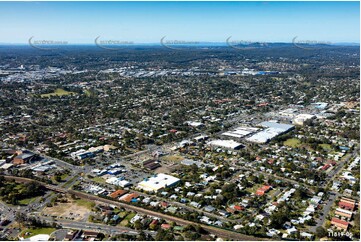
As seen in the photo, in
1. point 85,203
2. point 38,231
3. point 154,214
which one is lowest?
point 38,231

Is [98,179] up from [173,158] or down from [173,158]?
down

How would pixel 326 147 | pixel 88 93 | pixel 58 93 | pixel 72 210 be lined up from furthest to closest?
pixel 58 93, pixel 88 93, pixel 326 147, pixel 72 210

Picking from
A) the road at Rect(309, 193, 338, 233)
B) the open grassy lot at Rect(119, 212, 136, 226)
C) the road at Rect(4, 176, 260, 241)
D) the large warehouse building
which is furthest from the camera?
the large warehouse building

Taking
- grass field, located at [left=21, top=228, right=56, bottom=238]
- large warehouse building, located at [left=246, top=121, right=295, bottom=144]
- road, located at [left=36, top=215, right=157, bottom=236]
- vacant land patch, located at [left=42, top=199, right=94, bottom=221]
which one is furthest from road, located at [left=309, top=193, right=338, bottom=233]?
grass field, located at [left=21, top=228, right=56, bottom=238]

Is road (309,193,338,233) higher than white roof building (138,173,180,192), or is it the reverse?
white roof building (138,173,180,192)

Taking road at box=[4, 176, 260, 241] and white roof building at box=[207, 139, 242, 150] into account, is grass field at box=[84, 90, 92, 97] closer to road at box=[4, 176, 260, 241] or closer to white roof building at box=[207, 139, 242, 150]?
white roof building at box=[207, 139, 242, 150]

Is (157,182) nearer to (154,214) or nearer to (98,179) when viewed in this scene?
(154,214)

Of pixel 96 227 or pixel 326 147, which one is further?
pixel 326 147

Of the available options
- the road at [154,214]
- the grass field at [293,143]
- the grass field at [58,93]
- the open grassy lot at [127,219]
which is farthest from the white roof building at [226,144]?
the grass field at [58,93]

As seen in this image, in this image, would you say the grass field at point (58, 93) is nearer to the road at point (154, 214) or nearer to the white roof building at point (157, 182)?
the road at point (154, 214)

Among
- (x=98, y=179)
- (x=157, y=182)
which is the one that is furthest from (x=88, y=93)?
(x=157, y=182)

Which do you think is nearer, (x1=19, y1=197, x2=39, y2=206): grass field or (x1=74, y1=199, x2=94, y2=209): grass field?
(x1=74, y1=199, x2=94, y2=209): grass field

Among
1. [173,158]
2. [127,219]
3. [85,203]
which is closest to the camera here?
[127,219]
